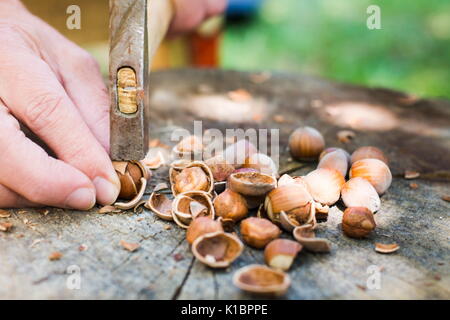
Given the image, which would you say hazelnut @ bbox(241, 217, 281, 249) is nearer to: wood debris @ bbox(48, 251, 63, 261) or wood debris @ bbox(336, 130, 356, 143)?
wood debris @ bbox(48, 251, 63, 261)

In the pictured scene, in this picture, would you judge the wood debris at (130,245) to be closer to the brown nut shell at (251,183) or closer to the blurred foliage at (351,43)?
the brown nut shell at (251,183)

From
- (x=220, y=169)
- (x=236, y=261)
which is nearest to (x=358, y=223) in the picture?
(x=236, y=261)

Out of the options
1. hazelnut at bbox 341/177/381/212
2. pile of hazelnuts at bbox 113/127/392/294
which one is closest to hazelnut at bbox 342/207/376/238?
pile of hazelnuts at bbox 113/127/392/294

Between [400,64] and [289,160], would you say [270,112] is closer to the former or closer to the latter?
[289,160]

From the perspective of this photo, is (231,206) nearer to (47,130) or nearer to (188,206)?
(188,206)

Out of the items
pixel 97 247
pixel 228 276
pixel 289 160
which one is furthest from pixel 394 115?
pixel 97 247

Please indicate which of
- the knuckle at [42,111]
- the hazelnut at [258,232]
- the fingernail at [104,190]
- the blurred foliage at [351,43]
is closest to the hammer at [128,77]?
the fingernail at [104,190]
